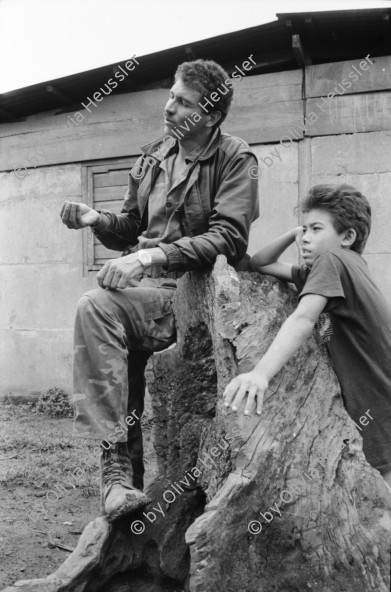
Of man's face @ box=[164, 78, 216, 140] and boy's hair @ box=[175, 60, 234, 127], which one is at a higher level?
boy's hair @ box=[175, 60, 234, 127]

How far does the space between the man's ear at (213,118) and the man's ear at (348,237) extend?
93 centimetres

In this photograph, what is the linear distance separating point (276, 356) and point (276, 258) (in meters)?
0.91

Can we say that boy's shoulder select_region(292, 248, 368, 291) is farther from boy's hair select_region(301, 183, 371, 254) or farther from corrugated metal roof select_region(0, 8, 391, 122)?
corrugated metal roof select_region(0, 8, 391, 122)

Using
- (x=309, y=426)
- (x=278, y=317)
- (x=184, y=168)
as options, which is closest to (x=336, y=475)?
(x=309, y=426)

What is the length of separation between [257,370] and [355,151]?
4.87 meters

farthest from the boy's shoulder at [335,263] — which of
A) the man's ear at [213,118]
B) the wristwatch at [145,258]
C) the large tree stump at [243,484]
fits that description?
the man's ear at [213,118]

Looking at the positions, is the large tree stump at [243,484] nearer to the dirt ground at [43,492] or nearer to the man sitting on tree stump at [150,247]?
the man sitting on tree stump at [150,247]

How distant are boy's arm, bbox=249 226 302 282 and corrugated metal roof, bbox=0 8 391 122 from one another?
3.76 meters

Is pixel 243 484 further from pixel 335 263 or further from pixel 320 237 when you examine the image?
pixel 320 237

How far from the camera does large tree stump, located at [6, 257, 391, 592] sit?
201cm

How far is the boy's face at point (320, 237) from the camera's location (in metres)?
2.65

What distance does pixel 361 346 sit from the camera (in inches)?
95.0

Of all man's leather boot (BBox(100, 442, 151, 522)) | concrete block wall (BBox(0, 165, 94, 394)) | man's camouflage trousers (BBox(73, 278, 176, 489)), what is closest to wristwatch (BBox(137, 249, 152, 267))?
man's camouflage trousers (BBox(73, 278, 176, 489))

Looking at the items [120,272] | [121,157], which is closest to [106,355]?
[120,272]
